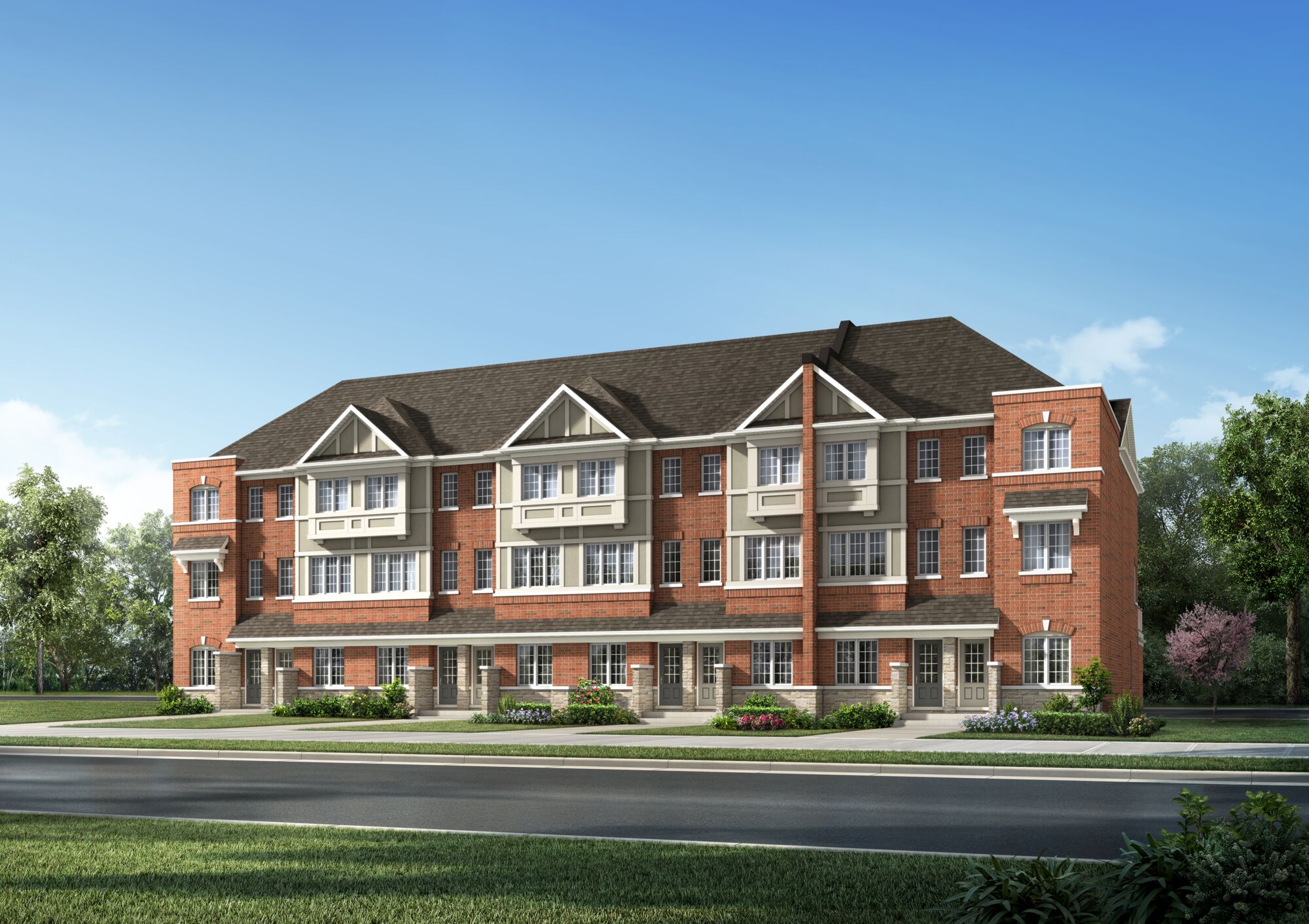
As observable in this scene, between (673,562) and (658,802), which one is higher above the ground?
(673,562)

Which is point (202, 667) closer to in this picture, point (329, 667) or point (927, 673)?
point (329, 667)

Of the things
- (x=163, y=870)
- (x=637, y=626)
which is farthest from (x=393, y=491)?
(x=163, y=870)

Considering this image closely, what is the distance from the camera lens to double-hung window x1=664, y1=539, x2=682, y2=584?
4584 cm

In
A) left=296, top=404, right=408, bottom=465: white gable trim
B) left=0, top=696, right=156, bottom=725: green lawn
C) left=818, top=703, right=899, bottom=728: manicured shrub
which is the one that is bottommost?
left=0, top=696, right=156, bottom=725: green lawn

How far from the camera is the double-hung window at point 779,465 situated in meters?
43.2

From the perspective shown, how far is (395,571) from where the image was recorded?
164 feet

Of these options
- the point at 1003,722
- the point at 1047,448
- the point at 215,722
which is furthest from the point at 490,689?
the point at 1047,448

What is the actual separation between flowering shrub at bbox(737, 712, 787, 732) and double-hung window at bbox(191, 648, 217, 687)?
84.4 feet

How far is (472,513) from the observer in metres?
49.1

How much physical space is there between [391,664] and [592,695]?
10207mm

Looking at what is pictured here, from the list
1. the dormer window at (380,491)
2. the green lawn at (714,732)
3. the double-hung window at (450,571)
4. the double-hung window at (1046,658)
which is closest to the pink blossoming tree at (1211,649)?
the double-hung window at (1046,658)

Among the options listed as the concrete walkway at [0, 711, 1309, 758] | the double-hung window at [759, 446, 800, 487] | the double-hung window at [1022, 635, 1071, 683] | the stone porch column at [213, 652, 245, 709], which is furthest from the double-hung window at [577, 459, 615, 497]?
the stone porch column at [213, 652, 245, 709]

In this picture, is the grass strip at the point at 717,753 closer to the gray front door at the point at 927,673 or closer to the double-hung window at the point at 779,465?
the gray front door at the point at 927,673

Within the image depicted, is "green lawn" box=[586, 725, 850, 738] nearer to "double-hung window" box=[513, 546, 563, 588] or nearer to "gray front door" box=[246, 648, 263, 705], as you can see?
"double-hung window" box=[513, 546, 563, 588]
